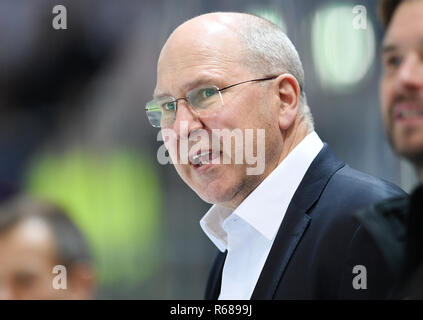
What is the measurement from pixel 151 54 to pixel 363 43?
77 centimetres

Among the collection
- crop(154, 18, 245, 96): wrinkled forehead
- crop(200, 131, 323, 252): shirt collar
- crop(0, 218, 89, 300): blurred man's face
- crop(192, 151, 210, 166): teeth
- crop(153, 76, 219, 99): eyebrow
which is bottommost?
crop(0, 218, 89, 300): blurred man's face

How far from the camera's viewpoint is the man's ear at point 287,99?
4.93 ft

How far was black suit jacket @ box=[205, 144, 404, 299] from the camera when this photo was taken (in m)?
1.09

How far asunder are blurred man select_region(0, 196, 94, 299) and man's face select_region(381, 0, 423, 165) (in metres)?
0.75

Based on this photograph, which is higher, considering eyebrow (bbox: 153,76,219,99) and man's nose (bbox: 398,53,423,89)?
eyebrow (bbox: 153,76,219,99)

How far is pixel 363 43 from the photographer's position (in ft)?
4.80

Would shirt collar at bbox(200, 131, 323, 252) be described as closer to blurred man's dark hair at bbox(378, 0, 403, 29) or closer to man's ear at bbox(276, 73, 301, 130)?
man's ear at bbox(276, 73, 301, 130)

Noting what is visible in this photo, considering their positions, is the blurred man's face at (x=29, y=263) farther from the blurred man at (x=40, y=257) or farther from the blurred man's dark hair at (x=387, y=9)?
the blurred man's dark hair at (x=387, y=9)

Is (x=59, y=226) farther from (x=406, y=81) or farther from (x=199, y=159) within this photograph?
(x=406, y=81)

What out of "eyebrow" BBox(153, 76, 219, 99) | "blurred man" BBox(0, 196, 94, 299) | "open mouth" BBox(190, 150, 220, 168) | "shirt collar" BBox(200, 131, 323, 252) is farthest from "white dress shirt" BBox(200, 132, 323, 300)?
"blurred man" BBox(0, 196, 94, 299)

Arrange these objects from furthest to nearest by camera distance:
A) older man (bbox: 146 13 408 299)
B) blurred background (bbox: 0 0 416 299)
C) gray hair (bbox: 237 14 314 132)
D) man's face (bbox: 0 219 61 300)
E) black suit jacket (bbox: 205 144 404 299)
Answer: blurred background (bbox: 0 0 416 299)
gray hair (bbox: 237 14 314 132)
older man (bbox: 146 13 408 299)
man's face (bbox: 0 219 61 300)
black suit jacket (bbox: 205 144 404 299)

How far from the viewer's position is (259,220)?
55.9 inches
